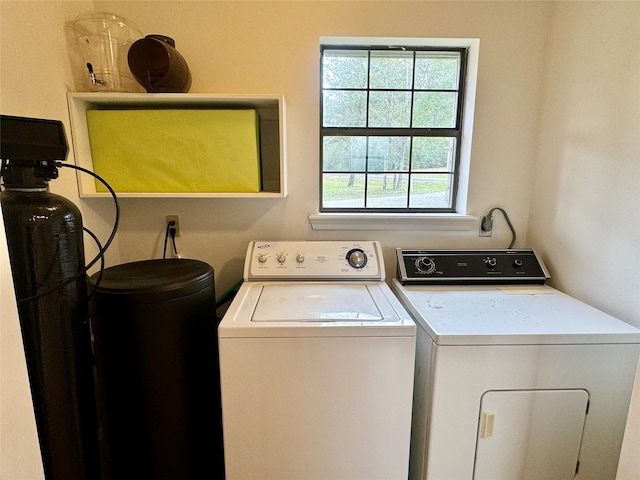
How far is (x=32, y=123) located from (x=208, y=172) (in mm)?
699

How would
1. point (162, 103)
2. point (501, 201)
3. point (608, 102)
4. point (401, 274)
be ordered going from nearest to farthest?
point (608, 102)
point (162, 103)
point (401, 274)
point (501, 201)

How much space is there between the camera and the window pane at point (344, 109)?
5.98ft

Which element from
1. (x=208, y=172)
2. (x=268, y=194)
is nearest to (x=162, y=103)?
(x=208, y=172)

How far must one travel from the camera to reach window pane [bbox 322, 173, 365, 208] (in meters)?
1.90

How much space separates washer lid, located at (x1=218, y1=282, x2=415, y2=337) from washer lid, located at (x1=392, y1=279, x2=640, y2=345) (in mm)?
118

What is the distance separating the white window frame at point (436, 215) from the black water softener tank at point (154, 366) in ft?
2.47

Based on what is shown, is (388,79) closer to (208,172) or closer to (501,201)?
(501,201)

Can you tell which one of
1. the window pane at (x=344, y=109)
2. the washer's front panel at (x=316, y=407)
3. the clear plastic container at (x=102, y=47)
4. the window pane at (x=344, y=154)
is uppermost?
the clear plastic container at (x=102, y=47)

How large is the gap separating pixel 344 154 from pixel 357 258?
61 cm

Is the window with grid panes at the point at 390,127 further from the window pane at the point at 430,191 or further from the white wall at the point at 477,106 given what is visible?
the white wall at the point at 477,106

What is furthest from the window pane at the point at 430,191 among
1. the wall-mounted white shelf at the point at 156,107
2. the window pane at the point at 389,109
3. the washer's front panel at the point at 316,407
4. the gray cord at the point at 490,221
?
the washer's front panel at the point at 316,407

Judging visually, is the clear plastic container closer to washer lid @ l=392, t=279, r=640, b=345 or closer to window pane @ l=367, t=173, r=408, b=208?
window pane @ l=367, t=173, r=408, b=208

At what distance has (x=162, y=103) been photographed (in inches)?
59.7

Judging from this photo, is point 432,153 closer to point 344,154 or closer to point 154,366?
point 344,154
